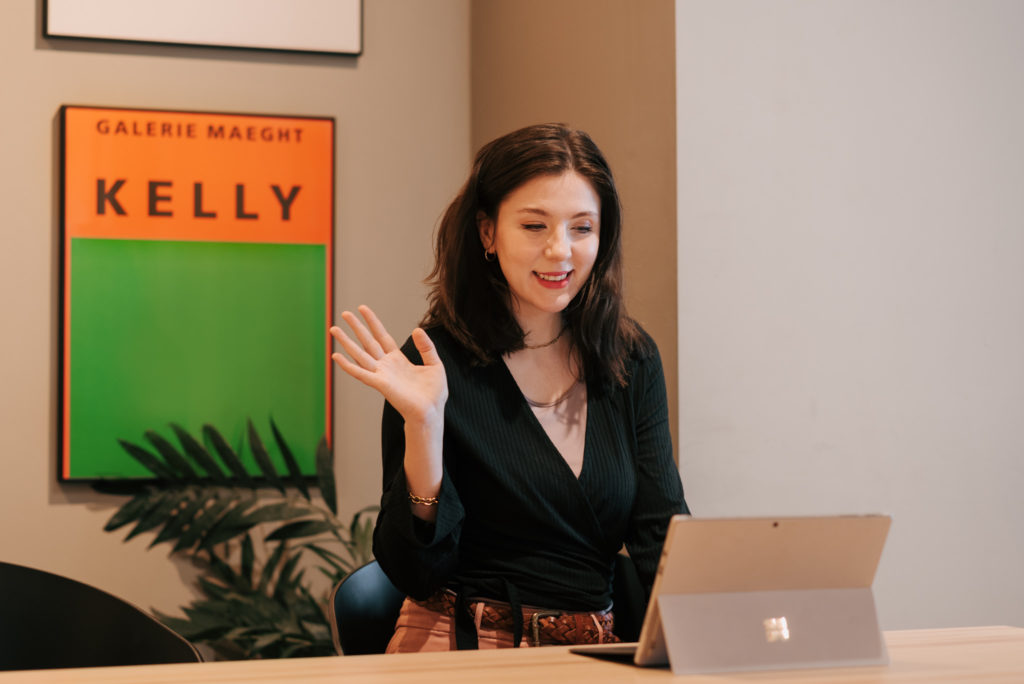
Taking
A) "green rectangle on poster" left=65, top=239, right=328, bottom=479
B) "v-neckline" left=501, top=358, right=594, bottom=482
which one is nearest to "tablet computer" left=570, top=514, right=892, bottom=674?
"v-neckline" left=501, top=358, right=594, bottom=482

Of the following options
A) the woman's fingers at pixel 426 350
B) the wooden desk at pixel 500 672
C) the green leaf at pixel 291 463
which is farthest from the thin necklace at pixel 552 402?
the green leaf at pixel 291 463

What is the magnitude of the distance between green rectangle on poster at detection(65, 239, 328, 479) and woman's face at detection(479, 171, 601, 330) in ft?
5.00

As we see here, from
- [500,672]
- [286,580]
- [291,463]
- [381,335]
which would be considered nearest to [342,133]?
[291,463]

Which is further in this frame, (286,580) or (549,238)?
(286,580)

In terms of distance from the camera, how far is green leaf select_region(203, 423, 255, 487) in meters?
2.90

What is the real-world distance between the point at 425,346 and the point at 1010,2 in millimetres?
1614

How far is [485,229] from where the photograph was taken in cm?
182

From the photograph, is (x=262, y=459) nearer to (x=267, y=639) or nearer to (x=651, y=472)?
(x=267, y=639)

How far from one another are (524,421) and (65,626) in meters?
0.84

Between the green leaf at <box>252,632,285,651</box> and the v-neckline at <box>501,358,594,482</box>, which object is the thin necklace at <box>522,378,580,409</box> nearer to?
the v-neckline at <box>501,358,594,482</box>

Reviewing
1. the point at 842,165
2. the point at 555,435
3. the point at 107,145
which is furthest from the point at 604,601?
the point at 107,145

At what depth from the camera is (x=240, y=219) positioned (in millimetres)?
3105

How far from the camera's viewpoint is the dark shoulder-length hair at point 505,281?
1762 millimetres

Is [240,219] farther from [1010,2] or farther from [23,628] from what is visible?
[1010,2]
